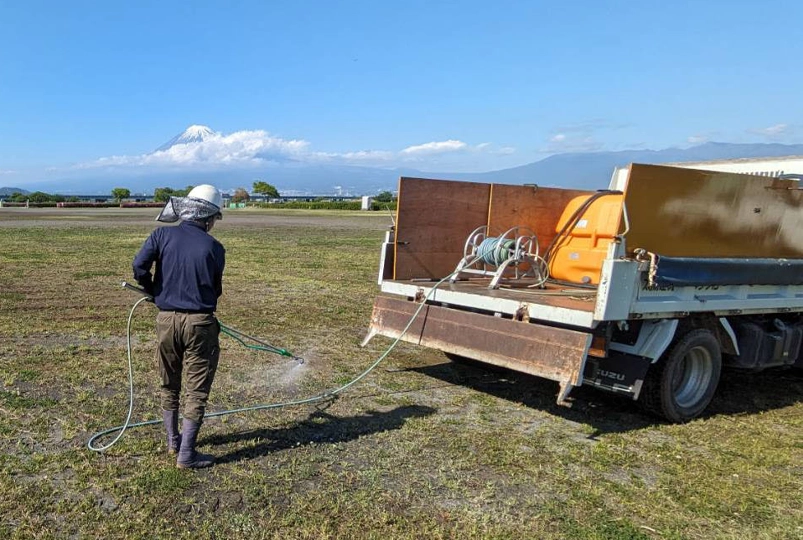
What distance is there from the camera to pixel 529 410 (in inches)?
236

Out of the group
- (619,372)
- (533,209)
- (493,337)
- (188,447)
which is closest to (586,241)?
(533,209)

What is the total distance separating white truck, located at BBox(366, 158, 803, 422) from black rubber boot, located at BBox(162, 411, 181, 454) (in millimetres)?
2443

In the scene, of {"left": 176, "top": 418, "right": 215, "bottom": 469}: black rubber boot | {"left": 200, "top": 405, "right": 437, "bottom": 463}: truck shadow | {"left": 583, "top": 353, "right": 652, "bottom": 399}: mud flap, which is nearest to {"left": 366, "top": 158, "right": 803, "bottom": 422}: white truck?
{"left": 583, "top": 353, "right": 652, "bottom": 399}: mud flap

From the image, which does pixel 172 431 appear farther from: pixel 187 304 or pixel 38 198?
pixel 38 198

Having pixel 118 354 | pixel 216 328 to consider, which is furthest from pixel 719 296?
pixel 118 354

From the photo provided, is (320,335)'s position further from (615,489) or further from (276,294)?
(615,489)

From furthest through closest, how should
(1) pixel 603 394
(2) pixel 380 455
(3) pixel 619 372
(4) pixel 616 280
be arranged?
(1) pixel 603 394 < (3) pixel 619 372 < (4) pixel 616 280 < (2) pixel 380 455

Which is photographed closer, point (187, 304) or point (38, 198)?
point (187, 304)

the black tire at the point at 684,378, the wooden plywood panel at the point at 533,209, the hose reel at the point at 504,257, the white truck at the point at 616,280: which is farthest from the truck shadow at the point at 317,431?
the wooden plywood panel at the point at 533,209

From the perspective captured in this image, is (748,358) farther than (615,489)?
Yes

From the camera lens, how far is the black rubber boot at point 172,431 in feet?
14.4

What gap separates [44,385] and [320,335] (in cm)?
350

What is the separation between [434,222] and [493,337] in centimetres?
181

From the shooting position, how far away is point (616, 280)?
490cm
